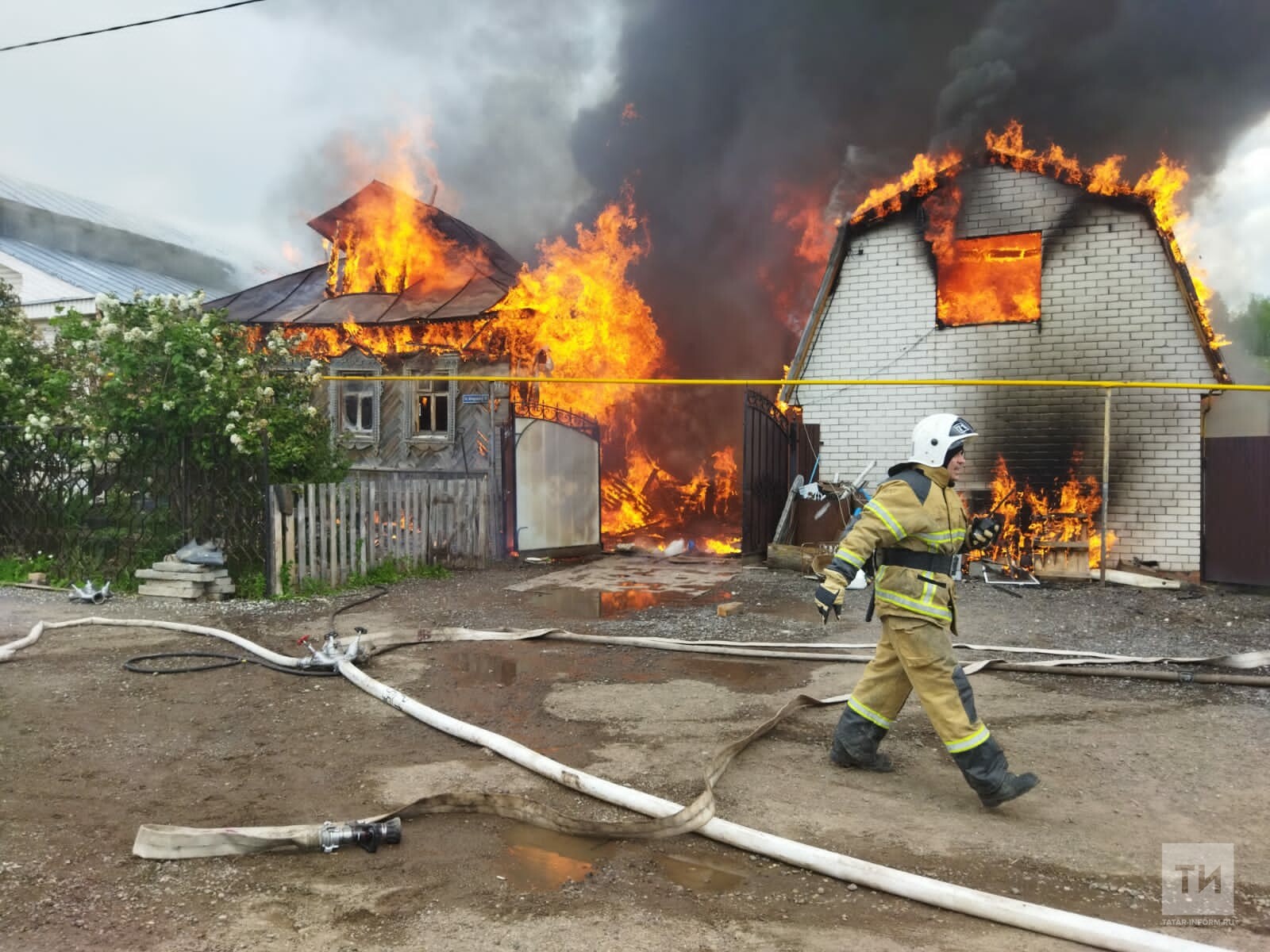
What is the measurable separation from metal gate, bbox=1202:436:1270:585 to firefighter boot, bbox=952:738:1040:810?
8335mm

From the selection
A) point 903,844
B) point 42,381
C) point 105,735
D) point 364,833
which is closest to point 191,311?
point 42,381

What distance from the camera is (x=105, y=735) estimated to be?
500cm

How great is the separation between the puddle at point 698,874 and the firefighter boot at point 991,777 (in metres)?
1.21

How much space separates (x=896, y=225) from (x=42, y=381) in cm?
1131

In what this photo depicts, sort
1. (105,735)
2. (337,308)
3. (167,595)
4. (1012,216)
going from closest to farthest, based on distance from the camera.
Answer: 1. (105,735)
2. (167,595)
3. (1012,216)
4. (337,308)

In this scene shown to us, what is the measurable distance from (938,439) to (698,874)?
2359 mm

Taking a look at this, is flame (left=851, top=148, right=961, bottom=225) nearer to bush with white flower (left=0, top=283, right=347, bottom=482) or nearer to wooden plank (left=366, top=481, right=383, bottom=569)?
wooden plank (left=366, top=481, right=383, bottom=569)

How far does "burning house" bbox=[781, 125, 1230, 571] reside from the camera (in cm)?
1079

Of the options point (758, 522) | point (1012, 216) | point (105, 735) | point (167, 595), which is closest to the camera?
point (105, 735)

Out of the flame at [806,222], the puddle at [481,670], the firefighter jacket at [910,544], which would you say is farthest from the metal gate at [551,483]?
the firefighter jacket at [910,544]

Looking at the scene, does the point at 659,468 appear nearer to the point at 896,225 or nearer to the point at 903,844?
the point at 896,225

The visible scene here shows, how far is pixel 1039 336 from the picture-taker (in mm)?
11312

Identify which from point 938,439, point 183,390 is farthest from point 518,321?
point 938,439

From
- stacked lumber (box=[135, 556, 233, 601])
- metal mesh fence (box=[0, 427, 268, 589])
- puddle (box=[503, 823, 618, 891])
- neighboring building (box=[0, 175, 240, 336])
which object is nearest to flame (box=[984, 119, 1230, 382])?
metal mesh fence (box=[0, 427, 268, 589])
